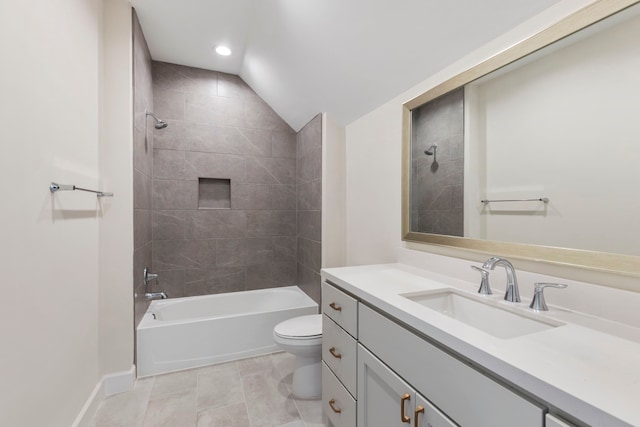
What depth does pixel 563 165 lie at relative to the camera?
95 centimetres

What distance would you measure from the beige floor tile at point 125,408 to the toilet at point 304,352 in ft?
3.01

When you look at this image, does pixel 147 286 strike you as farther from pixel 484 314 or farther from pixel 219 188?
pixel 484 314

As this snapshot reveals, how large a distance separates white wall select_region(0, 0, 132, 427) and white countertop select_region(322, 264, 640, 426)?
136 centimetres

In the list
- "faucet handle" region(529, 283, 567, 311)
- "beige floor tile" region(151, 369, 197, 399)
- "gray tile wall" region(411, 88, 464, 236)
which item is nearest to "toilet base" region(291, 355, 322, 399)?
"beige floor tile" region(151, 369, 197, 399)

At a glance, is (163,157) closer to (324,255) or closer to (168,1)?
(168,1)

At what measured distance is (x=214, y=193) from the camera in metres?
2.97

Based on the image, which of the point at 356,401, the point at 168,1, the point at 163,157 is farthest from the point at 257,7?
the point at 356,401

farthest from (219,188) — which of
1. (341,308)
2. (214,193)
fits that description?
(341,308)

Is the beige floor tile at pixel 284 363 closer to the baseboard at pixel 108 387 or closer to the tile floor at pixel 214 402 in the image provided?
the tile floor at pixel 214 402

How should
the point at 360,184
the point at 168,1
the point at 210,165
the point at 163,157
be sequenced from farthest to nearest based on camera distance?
the point at 210,165
the point at 163,157
the point at 360,184
the point at 168,1

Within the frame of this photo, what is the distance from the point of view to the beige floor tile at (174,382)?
6.17ft

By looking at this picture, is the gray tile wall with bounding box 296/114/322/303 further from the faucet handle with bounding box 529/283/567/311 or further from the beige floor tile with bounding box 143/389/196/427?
the faucet handle with bounding box 529/283/567/311

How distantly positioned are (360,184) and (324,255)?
2.35ft

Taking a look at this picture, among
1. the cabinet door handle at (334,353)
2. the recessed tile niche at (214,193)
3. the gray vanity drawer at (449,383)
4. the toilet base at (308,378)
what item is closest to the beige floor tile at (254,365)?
the toilet base at (308,378)
